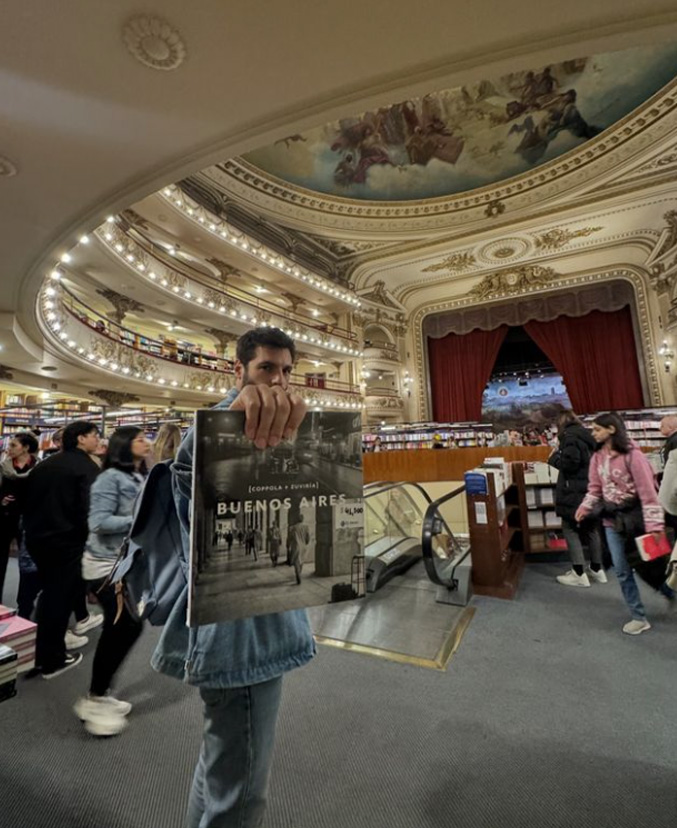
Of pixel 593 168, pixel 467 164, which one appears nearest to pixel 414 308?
pixel 467 164

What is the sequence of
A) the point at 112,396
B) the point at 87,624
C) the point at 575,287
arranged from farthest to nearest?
the point at 575,287 → the point at 112,396 → the point at 87,624

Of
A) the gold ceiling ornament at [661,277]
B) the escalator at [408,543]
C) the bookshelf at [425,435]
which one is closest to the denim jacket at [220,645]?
the escalator at [408,543]

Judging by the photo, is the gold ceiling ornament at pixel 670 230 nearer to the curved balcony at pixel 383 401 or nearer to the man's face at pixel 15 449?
the curved balcony at pixel 383 401

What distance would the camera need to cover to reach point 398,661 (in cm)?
246

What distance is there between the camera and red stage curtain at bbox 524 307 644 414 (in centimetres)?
1366

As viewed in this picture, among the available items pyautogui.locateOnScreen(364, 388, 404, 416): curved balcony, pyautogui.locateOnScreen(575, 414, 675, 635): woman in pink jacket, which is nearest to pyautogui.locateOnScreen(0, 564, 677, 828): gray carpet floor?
pyautogui.locateOnScreen(575, 414, 675, 635): woman in pink jacket

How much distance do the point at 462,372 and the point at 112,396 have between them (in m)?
13.1

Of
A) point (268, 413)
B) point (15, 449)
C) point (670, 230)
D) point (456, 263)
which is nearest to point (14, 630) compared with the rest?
point (268, 413)

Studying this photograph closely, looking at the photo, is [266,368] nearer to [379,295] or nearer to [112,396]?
[112,396]

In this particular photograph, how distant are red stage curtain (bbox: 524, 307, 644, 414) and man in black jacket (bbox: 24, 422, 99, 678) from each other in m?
16.2

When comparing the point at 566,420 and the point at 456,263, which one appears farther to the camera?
the point at 456,263

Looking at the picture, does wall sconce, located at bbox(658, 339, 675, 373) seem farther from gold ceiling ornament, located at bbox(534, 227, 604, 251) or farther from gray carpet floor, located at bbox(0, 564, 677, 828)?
gray carpet floor, located at bbox(0, 564, 677, 828)

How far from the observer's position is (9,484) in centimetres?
261

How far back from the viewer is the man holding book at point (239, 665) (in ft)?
2.67
